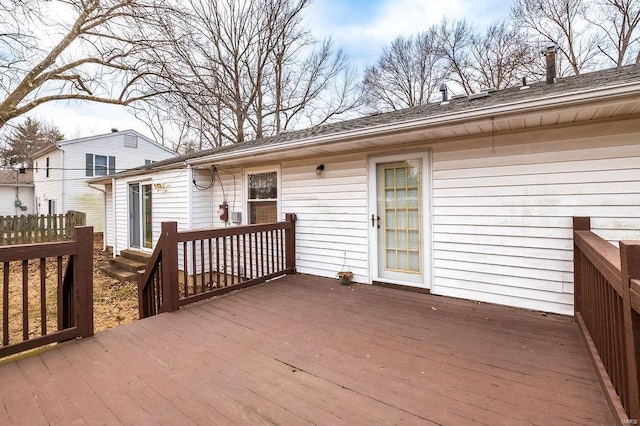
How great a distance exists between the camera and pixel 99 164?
15.1 meters

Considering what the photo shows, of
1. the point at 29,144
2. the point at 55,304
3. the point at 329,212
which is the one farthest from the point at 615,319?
the point at 29,144

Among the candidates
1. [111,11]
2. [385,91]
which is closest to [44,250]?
[111,11]

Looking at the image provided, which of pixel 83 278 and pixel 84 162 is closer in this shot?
pixel 83 278

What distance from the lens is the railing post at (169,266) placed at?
351cm

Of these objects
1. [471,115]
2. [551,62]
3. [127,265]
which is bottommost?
[127,265]

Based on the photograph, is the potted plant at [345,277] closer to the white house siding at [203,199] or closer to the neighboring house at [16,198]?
the white house siding at [203,199]

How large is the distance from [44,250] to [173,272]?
123 centimetres

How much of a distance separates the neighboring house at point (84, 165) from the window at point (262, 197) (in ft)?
39.5

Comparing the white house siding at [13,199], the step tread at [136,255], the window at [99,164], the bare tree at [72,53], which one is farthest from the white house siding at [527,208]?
the white house siding at [13,199]

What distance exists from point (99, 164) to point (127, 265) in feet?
34.5

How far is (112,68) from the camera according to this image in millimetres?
8344

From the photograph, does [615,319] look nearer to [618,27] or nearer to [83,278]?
[83,278]

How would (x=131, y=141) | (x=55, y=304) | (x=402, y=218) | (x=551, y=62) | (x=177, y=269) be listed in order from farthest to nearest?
(x=131, y=141) < (x=55, y=304) < (x=551, y=62) < (x=402, y=218) < (x=177, y=269)

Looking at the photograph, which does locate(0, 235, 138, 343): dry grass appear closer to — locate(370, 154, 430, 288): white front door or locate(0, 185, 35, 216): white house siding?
locate(370, 154, 430, 288): white front door
